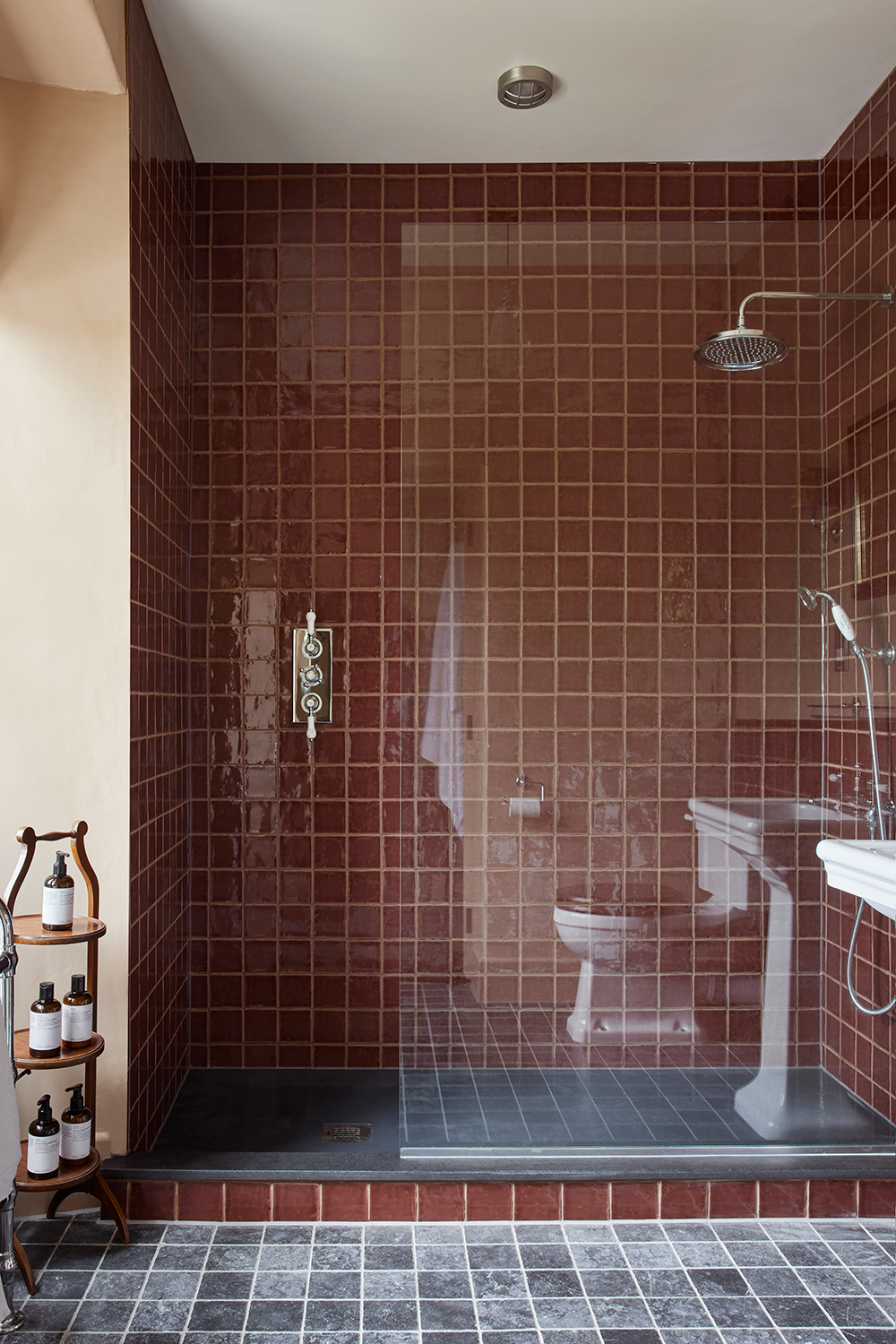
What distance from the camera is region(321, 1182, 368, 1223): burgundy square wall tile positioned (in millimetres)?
2068

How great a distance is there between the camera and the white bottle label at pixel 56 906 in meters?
1.90

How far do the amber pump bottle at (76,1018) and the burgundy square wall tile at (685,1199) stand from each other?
132cm

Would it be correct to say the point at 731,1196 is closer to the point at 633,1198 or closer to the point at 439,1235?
the point at 633,1198

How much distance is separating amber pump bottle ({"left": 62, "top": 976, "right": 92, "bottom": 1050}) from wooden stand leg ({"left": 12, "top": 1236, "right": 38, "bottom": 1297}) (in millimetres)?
359

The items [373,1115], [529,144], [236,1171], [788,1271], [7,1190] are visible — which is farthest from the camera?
[529,144]

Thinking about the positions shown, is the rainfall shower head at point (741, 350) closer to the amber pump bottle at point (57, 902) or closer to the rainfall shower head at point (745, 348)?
the rainfall shower head at point (745, 348)

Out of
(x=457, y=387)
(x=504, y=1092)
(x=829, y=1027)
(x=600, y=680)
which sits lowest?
(x=504, y=1092)

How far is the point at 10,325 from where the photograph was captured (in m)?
2.09

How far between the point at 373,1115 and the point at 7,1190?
3.27 feet

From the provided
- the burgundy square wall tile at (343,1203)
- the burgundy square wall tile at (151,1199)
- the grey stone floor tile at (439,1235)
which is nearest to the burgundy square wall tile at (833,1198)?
the grey stone floor tile at (439,1235)

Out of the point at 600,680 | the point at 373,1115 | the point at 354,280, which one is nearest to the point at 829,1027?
the point at 600,680

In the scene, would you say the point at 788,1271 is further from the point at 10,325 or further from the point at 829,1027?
Result: the point at 10,325

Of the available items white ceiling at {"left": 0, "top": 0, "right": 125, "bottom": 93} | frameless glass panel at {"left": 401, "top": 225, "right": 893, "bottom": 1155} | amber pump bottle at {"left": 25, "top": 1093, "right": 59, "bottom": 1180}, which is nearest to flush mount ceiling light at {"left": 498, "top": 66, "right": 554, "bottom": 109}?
frameless glass panel at {"left": 401, "top": 225, "right": 893, "bottom": 1155}

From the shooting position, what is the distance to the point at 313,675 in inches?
108
